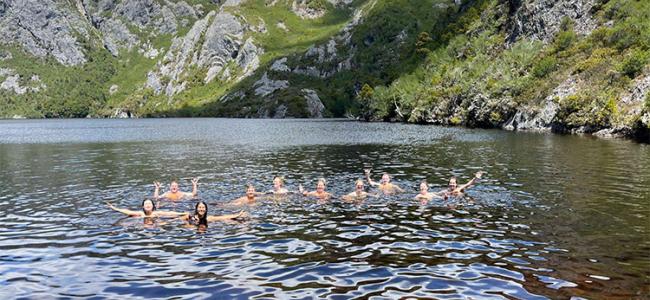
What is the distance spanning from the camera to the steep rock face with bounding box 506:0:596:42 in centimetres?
13011

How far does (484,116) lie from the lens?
126125mm

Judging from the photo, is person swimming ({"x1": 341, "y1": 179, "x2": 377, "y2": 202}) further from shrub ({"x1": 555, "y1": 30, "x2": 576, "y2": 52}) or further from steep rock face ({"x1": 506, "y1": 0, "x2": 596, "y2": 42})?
steep rock face ({"x1": 506, "y1": 0, "x2": 596, "y2": 42})

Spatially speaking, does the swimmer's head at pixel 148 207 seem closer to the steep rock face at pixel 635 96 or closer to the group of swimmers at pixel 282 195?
the group of swimmers at pixel 282 195

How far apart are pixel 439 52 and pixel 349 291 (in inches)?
6897

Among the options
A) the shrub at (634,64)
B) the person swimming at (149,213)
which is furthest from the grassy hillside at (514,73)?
the person swimming at (149,213)

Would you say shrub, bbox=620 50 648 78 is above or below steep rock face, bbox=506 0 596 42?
below

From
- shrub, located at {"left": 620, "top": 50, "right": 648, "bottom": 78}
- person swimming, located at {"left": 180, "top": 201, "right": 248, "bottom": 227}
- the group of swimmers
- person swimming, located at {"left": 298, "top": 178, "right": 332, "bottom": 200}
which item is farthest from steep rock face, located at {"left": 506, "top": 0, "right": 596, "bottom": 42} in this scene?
person swimming, located at {"left": 180, "top": 201, "right": 248, "bottom": 227}

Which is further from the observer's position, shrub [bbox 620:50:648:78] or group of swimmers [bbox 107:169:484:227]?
shrub [bbox 620:50:648:78]

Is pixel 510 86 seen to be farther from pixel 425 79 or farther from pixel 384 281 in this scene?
pixel 384 281

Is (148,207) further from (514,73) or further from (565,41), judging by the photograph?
(565,41)

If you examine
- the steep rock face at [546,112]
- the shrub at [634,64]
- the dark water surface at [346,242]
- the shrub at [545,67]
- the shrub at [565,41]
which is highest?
the shrub at [565,41]

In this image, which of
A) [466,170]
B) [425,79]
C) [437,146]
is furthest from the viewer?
[425,79]

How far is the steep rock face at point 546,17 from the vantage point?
427 ft

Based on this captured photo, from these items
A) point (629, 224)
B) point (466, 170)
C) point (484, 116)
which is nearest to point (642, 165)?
point (466, 170)
